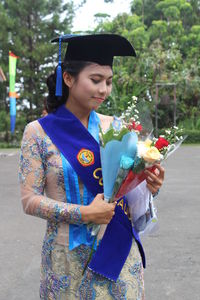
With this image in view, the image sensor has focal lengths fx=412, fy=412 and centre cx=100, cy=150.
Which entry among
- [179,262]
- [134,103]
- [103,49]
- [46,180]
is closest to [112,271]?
[46,180]

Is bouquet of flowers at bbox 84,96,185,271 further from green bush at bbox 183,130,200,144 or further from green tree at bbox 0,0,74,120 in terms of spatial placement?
green tree at bbox 0,0,74,120

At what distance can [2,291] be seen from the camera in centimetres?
340

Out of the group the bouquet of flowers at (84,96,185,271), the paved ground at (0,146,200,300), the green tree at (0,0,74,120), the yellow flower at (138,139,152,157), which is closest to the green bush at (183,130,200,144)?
the green tree at (0,0,74,120)

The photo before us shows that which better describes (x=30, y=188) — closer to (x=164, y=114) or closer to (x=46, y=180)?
(x=46, y=180)

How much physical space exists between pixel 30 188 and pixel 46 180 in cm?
8

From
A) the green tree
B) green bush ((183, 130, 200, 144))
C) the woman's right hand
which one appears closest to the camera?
the woman's right hand

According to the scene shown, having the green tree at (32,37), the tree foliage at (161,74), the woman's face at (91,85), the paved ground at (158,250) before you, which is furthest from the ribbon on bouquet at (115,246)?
the green tree at (32,37)

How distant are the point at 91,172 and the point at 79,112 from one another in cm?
27

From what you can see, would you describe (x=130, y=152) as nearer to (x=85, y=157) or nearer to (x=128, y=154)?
(x=128, y=154)

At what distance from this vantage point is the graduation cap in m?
1.61

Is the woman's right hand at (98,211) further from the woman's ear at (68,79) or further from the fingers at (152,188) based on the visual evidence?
the woman's ear at (68,79)

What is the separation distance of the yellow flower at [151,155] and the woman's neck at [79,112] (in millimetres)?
412

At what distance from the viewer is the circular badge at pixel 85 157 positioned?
5.13 feet

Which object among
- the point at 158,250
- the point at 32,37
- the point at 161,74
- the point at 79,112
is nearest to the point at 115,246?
the point at 79,112
